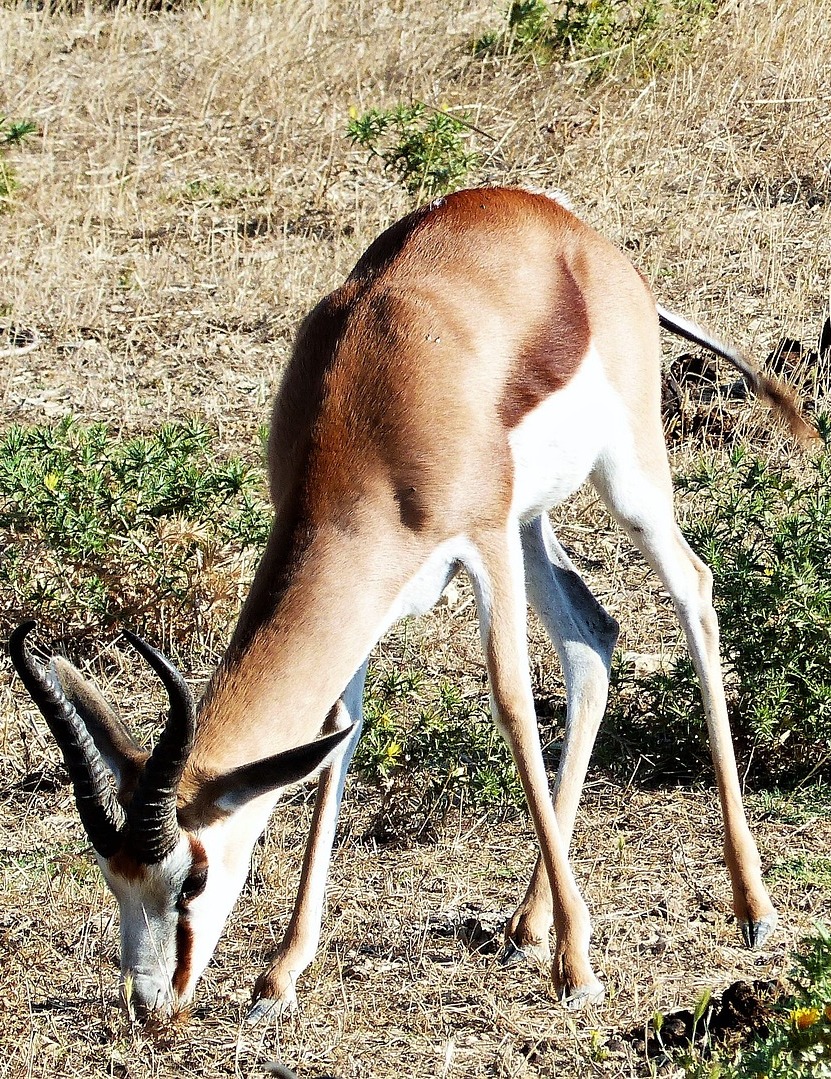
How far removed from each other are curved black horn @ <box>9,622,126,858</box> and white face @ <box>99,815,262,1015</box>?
0.11m

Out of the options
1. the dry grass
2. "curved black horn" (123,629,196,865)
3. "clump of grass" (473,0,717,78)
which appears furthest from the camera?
"clump of grass" (473,0,717,78)

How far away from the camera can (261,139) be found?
961 cm

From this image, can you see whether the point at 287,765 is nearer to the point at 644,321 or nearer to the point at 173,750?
the point at 173,750

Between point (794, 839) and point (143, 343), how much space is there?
4.84 meters

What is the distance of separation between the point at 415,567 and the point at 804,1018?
1480 mm

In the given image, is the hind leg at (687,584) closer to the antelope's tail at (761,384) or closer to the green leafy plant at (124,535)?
the antelope's tail at (761,384)

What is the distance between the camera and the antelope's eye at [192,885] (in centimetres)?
311

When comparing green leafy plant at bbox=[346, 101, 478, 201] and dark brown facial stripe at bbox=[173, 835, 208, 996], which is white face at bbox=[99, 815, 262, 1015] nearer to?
dark brown facial stripe at bbox=[173, 835, 208, 996]

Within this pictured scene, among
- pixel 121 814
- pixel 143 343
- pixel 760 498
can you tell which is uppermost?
pixel 121 814

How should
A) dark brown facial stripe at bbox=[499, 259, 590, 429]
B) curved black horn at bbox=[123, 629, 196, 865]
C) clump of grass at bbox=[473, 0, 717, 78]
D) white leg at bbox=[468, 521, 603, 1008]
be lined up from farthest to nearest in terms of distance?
clump of grass at bbox=[473, 0, 717, 78] → dark brown facial stripe at bbox=[499, 259, 590, 429] → white leg at bbox=[468, 521, 603, 1008] → curved black horn at bbox=[123, 629, 196, 865]

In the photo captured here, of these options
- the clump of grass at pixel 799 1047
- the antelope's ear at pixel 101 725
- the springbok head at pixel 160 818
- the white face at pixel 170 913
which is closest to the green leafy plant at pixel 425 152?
the antelope's ear at pixel 101 725

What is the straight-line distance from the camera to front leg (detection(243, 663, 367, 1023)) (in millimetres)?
3646

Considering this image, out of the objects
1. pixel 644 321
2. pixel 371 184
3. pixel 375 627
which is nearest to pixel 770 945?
pixel 375 627

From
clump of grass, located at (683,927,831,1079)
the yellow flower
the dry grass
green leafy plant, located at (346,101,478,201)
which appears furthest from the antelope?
green leafy plant, located at (346,101,478,201)
